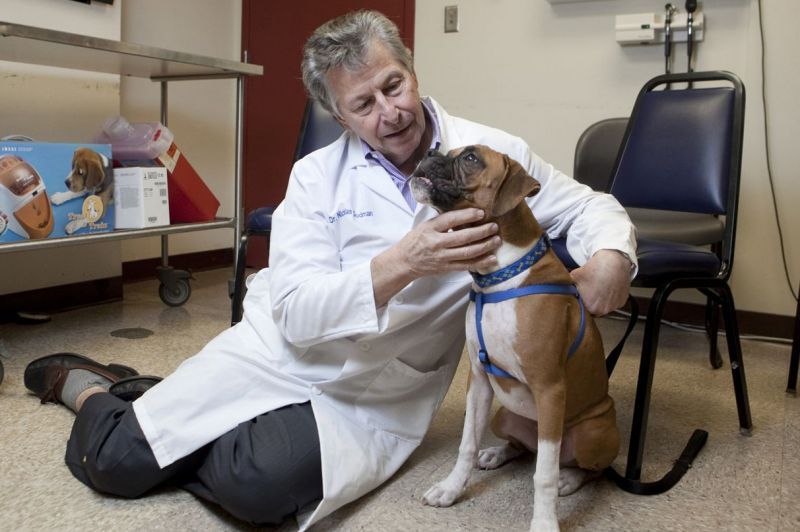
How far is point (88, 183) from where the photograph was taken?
2371 mm

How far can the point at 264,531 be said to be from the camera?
1219 mm

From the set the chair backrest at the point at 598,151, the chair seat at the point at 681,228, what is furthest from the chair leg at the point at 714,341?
the chair backrest at the point at 598,151

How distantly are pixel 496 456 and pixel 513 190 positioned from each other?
66 centimetres

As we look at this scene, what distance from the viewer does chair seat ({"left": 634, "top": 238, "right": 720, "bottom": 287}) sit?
58.5 inches

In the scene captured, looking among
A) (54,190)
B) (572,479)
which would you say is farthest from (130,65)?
(572,479)

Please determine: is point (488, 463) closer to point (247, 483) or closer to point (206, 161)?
point (247, 483)

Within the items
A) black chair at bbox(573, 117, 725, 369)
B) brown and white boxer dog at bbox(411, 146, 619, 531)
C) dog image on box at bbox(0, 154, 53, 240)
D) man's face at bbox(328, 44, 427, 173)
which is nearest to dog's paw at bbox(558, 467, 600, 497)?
brown and white boxer dog at bbox(411, 146, 619, 531)

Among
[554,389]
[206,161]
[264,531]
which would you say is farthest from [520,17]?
[264,531]

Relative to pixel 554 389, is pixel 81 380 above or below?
below

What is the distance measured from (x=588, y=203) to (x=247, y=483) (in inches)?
33.1

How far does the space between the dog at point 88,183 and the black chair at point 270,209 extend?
504 mm

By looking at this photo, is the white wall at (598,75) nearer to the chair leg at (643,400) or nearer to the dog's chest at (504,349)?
the chair leg at (643,400)

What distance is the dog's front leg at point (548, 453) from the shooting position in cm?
111

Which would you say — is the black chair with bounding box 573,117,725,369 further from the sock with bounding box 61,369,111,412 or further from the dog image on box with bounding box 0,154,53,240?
the dog image on box with bounding box 0,154,53,240
